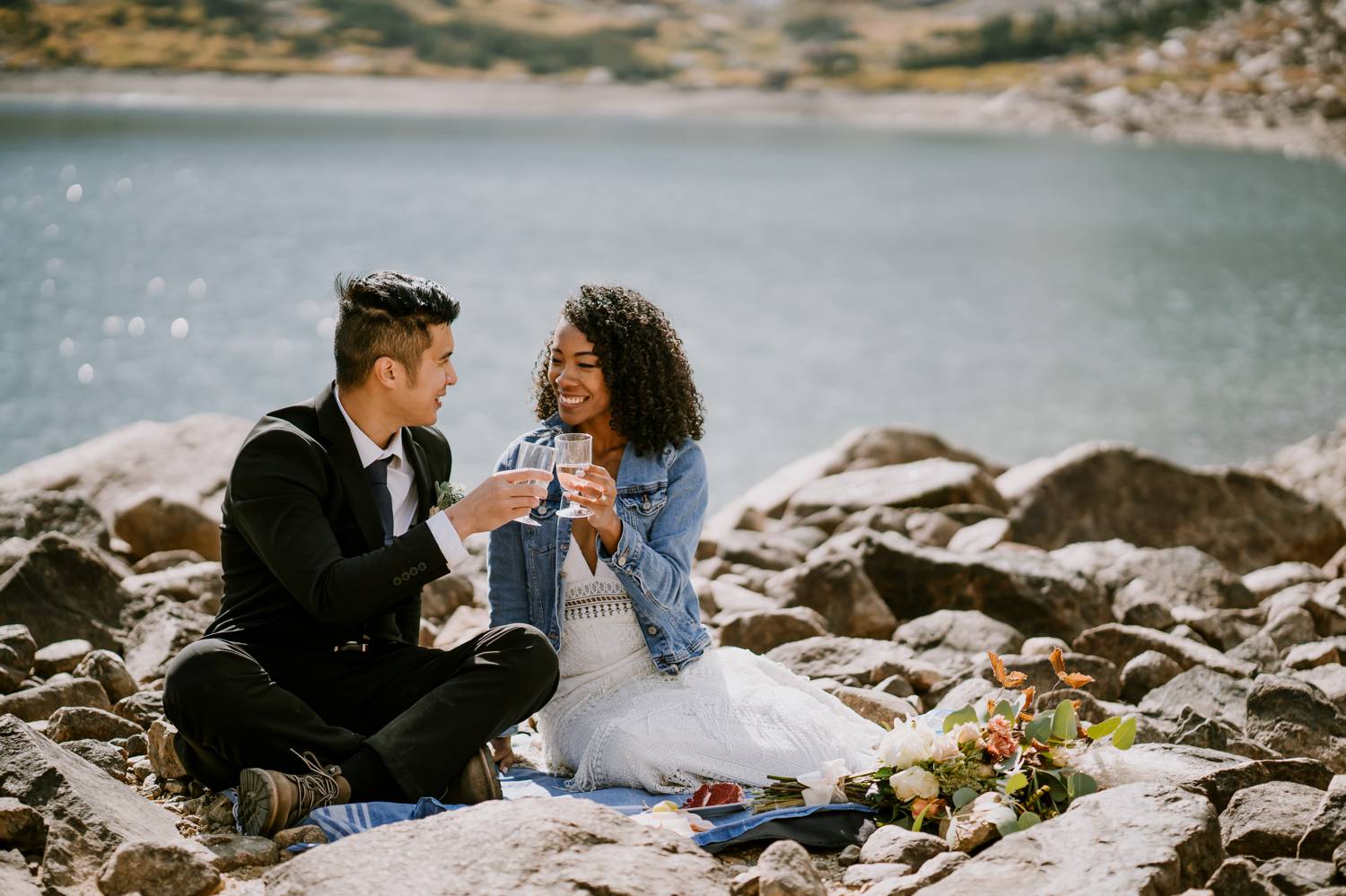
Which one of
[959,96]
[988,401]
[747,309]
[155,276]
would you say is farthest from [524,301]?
[959,96]

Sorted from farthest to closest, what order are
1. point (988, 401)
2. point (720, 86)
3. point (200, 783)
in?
1. point (720, 86)
2. point (988, 401)
3. point (200, 783)

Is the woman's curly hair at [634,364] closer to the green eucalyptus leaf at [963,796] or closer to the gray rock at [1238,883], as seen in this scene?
the green eucalyptus leaf at [963,796]

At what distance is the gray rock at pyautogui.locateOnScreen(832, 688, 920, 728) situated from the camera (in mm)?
6031

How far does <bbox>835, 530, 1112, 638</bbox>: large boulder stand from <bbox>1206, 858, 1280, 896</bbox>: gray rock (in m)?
4.07

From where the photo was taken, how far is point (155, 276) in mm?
35469

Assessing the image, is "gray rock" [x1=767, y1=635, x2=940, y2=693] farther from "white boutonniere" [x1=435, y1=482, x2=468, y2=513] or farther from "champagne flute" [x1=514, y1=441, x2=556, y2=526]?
"champagne flute" [x1=514, y1=441, x2=556, y2=526]

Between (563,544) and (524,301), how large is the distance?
27.9 meters

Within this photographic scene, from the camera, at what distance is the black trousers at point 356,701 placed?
4.84 m

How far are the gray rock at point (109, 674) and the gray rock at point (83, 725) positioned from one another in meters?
0.58

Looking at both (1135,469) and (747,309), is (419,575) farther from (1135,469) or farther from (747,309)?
(747,309)

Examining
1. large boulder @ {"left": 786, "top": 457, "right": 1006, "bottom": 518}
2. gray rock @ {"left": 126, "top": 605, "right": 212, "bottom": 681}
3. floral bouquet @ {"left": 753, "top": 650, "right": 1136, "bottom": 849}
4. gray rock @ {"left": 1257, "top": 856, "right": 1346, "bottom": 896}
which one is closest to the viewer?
gray rock @ {"left": 1257, "top": 856, "right": 1346, "bottom": 896}

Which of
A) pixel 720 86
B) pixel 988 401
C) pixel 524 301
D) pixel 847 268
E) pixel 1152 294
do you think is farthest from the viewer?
pixel 720 86

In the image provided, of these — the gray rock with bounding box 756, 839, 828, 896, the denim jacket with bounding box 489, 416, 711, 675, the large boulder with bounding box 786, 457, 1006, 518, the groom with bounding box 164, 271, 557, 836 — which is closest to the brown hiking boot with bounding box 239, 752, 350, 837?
the groom with bounding box 164, 271, 557, 836

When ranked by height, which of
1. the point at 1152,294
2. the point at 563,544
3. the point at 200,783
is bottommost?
the point at 1152,294
